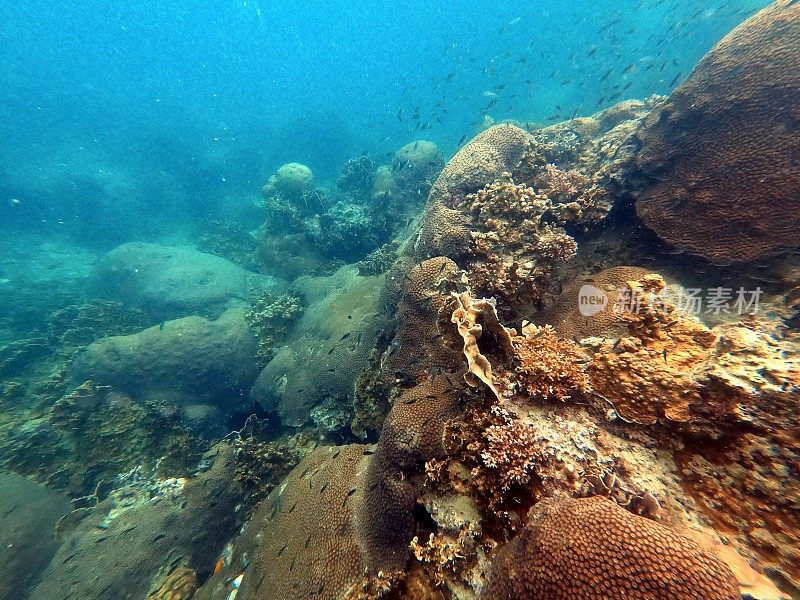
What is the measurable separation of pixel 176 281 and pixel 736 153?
16.9 m

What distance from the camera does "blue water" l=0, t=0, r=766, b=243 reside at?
A: 2605cm

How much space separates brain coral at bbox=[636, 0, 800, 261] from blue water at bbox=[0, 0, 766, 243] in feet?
31.7

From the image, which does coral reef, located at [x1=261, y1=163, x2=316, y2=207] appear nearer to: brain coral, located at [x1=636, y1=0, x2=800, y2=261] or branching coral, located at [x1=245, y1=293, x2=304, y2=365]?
branching coral, located at [x1=245, y1=293, x2=304, y2=365]

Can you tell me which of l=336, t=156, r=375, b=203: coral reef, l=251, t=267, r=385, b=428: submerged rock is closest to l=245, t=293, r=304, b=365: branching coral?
l=251, t=267, r=385, b=428: submerged rock

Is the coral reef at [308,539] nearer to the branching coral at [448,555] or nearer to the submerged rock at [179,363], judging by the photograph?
the branching coral at [448,555]

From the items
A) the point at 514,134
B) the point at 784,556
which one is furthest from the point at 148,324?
the point at 784,556

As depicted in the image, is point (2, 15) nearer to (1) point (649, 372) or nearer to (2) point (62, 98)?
(2) point (62, 98)

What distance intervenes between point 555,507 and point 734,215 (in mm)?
4463

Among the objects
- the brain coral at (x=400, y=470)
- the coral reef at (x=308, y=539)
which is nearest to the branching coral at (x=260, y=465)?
the coral reef at (x=308, y=539)

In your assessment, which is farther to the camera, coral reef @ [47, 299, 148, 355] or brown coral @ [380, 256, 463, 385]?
coral reef @ [47, 299, 148, 355]

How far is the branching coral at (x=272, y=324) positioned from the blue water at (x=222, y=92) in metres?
13.5

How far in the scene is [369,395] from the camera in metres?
5.74

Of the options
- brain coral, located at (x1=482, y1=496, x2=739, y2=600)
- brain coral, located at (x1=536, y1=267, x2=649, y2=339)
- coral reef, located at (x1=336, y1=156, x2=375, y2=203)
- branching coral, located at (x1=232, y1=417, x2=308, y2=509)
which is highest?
coral reef, located at (x1=336, y1=156, x2=375, y2=203)

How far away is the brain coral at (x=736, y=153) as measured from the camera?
12.9ft
